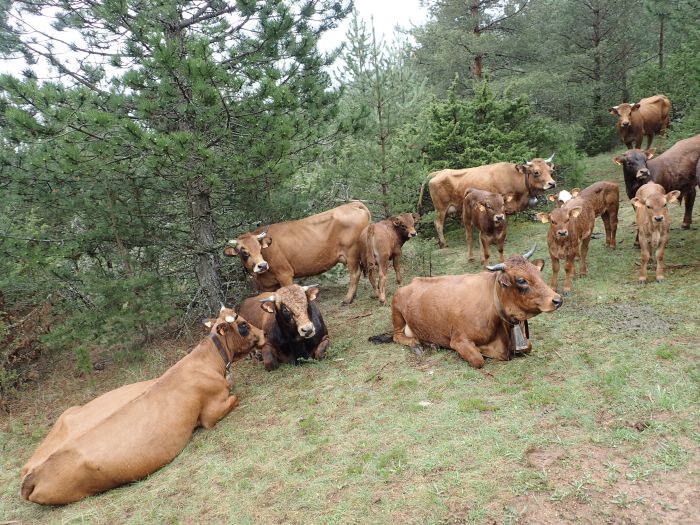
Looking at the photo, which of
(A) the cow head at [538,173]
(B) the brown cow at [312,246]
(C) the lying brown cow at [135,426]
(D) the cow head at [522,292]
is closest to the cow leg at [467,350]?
(D) the cow head at [522,292]

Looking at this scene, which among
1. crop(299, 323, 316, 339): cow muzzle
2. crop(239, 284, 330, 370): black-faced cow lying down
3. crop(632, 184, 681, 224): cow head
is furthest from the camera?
crop(632, 184, 681, 224): cow head

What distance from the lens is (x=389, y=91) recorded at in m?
10.3

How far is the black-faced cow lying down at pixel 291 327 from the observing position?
6.45m

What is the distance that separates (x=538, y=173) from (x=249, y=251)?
22.8 feet

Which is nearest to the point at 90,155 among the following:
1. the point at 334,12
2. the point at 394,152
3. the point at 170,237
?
the point at 170,237

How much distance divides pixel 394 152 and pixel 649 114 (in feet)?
33.0

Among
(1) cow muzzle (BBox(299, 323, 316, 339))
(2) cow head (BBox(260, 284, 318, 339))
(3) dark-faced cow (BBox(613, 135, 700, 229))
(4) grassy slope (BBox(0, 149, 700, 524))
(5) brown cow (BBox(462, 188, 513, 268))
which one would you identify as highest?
(3) dark-faced cow (BBox(613, 135, 700, 229))

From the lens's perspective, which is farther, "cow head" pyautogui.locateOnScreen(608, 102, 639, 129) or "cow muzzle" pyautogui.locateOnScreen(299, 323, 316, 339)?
"cow head" pyautogui.locateOnScreen(608, 102, 639, 129)

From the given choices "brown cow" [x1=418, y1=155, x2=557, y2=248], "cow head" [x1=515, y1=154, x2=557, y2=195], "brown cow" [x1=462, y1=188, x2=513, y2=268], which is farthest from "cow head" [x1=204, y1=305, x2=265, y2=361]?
"cow head" [x1=515, y1=154, x2=557, y2=195]

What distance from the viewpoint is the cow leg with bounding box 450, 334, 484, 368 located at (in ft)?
18.5

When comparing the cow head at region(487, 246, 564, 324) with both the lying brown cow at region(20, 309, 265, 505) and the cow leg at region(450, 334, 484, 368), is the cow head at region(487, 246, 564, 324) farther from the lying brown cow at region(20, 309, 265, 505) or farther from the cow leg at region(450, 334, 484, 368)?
the lying brown cow at region(20, 309, 265, 505)

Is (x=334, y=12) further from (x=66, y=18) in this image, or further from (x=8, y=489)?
(x=8, y=489)

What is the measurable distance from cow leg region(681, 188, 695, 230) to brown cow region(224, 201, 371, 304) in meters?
6.54

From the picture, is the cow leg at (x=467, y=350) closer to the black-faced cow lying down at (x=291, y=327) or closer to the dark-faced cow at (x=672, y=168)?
the black-faced cow lying down at (x=291, y=327)
